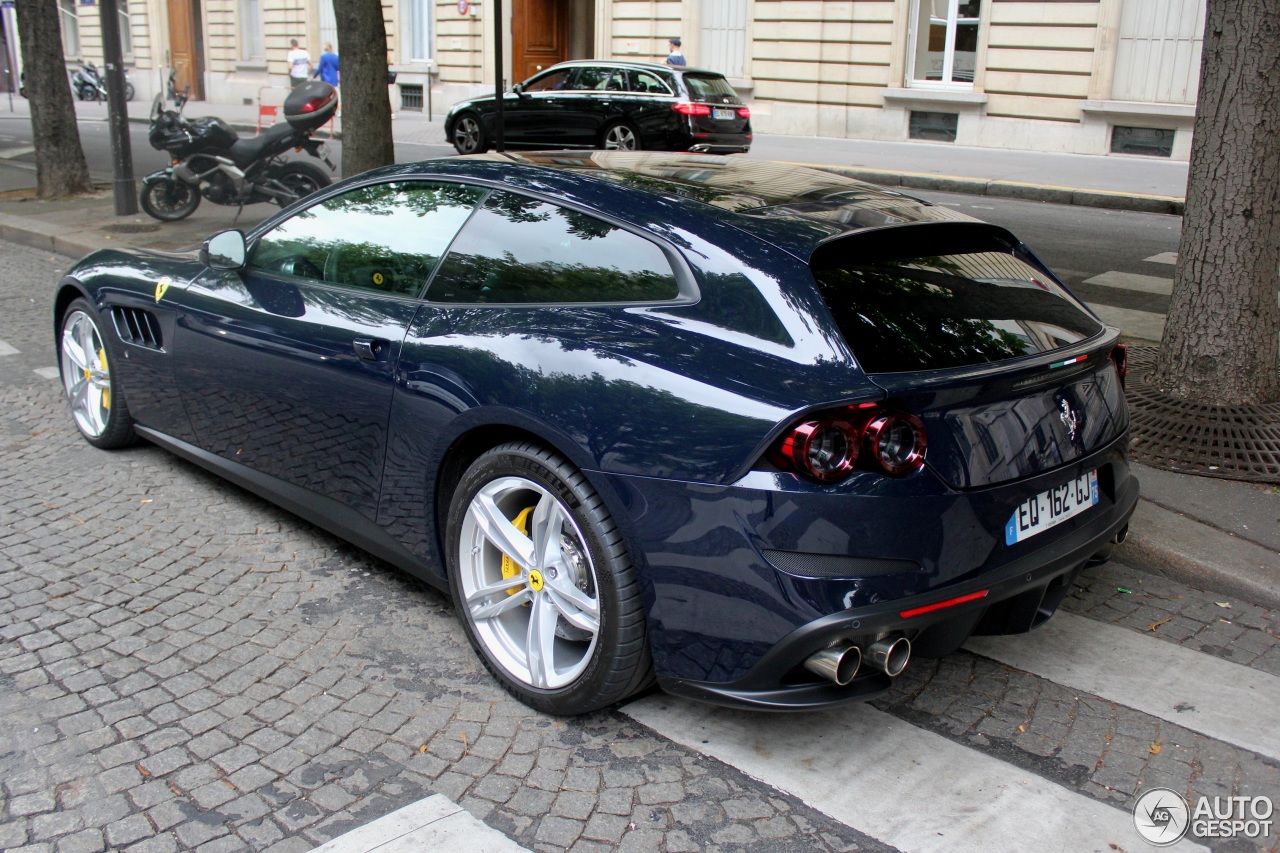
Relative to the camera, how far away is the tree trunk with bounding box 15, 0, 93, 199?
43.1 feet

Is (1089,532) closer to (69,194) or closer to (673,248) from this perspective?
(673,248)

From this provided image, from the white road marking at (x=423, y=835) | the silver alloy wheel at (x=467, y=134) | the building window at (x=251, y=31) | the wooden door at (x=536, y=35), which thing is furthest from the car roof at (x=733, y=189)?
the building window at (x=251, y=31)

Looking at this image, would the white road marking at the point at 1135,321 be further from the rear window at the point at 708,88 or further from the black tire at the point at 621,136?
the black tire at the point at 621,136

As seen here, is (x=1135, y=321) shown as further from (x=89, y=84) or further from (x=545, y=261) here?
(x=89, y=84)

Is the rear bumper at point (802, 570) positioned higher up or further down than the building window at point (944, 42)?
further down

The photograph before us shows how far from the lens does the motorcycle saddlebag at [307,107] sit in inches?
463

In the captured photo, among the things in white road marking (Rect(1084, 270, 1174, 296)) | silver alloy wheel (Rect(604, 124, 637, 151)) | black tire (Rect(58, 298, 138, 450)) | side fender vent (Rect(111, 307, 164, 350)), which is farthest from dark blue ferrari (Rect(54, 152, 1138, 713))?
silver alloy wheel (Rect(604, 124, 637, 151))

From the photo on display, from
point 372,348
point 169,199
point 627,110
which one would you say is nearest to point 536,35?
point 627,110

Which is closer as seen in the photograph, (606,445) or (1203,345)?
(606,445)

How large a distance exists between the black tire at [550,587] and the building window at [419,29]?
2849cm

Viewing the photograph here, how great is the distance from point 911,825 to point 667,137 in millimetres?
15460

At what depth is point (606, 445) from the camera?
9.48ft

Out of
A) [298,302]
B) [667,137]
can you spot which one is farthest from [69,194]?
[298,302]

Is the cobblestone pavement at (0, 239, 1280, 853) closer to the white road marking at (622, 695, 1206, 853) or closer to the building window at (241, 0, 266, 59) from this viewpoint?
the white road marking at (622, 695, 1206, 853)
